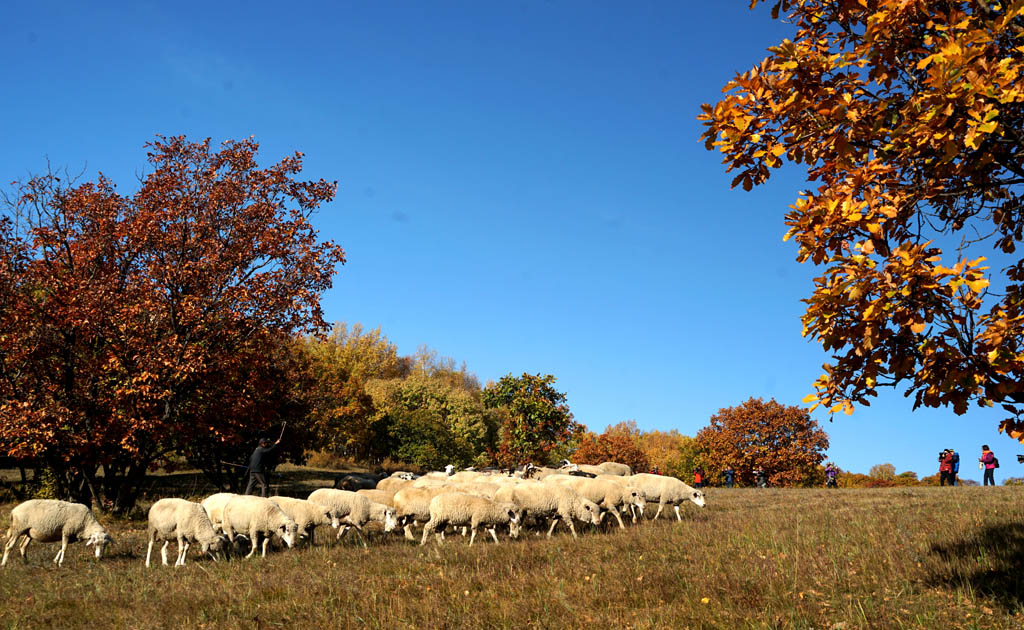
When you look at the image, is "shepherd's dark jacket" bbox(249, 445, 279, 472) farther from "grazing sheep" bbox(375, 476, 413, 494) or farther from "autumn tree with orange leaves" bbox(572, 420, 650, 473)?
"autumn tree with orange leaves" bbox(572, 420, 650, 473)

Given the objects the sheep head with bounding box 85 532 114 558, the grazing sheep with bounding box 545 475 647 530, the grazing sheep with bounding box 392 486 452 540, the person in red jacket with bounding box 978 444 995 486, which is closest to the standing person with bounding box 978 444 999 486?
the person in red jacket with bounding box 978 444 995 486

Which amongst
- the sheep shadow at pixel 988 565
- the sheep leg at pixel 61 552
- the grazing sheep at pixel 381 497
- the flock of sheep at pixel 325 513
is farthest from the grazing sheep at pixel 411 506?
the sheep shadow at pixel 988 565

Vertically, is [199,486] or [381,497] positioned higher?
[381,497]

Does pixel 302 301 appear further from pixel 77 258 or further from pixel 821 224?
pixel 821 224

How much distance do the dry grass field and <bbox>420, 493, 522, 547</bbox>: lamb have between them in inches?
45.8

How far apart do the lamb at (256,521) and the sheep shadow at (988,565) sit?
11057 millimetres

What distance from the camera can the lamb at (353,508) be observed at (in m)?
15.8

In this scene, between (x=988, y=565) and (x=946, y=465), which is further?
(x=946, y=465)

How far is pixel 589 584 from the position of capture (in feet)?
31.4

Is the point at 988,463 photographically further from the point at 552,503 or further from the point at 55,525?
the point at 55,525

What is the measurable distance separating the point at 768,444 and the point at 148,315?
38.4 meters

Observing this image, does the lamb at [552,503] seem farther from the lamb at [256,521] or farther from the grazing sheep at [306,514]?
the lamb at [256,521]

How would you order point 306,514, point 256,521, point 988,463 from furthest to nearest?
1. point 988,463
2. point 306,514
3. point 256,521

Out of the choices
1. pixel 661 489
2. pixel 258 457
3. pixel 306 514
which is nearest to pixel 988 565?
pixel 661 489
